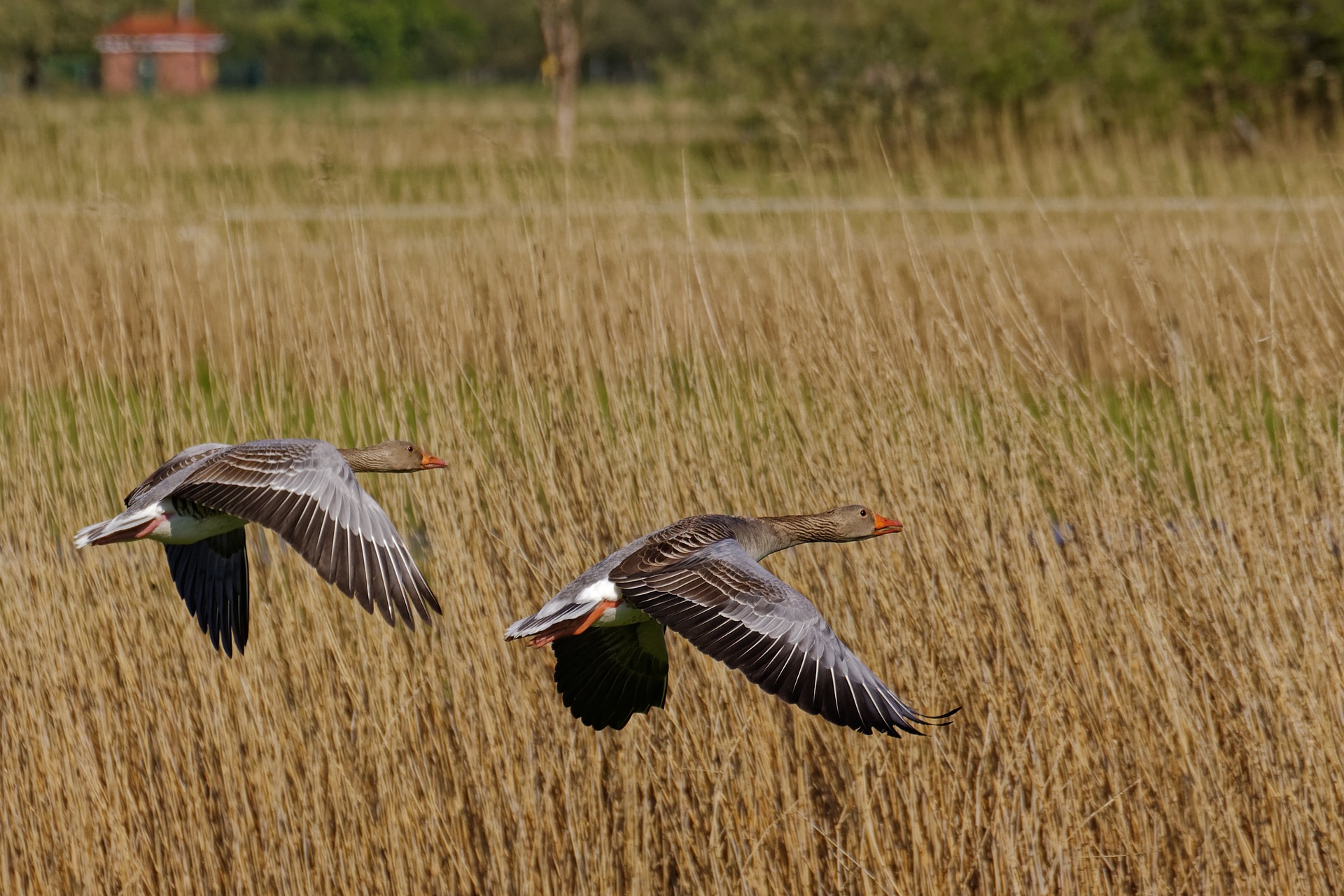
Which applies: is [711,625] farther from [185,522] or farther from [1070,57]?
[1070,57]

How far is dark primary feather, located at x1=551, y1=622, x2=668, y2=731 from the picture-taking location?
349cm

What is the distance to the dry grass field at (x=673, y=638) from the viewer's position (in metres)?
4.22

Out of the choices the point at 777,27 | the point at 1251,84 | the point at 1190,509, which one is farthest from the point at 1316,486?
the point at 777,27

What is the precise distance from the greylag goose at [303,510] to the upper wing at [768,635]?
46 centimetres

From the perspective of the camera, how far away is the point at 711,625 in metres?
2.77

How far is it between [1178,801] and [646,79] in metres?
87.3

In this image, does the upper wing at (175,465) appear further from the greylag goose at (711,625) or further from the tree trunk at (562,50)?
the tree trunk at (562,50)

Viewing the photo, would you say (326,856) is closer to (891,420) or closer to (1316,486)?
(891,420)

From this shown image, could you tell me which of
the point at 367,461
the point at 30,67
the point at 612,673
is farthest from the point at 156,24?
the point at 612,673

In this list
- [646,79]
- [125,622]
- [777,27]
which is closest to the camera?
[125,622]

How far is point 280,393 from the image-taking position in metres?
4.90

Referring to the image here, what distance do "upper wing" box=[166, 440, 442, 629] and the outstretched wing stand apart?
72cm

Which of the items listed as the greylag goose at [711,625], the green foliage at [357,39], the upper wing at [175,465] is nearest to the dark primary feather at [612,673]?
the greylag goose at [711,625]

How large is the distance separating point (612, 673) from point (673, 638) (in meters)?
0.73
